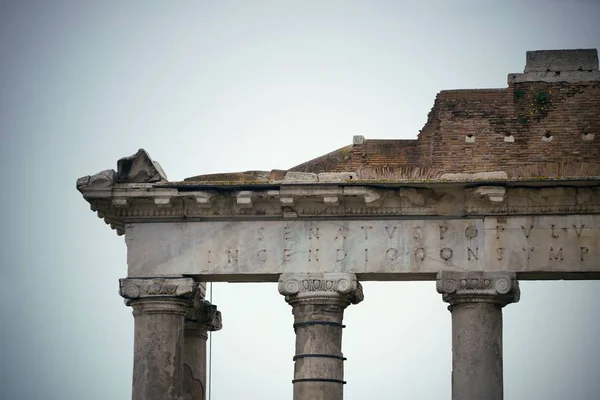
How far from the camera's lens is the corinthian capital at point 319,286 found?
2736 centimetres

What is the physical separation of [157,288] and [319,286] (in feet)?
9.83

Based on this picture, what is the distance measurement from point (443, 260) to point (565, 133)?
3305 millimetres

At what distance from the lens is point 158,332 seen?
27719 mm

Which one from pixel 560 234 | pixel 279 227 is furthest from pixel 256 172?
pixel 560 234

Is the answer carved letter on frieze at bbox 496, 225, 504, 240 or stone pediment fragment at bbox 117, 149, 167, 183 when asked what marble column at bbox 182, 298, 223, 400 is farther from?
carved letter on frieze at bbox 496, 225, 504, 240

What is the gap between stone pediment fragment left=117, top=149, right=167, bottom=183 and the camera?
91.4 feet

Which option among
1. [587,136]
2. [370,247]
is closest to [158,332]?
[370,247]

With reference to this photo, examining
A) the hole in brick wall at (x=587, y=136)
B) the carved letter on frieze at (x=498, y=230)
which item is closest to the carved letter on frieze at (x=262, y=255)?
the carved letter on frieze at (x=498, y=230)

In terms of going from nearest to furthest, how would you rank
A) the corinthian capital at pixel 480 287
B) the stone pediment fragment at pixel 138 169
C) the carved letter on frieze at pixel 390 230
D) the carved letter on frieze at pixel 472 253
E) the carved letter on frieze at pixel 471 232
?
the corinthian capital at pixel 480 287 < the carved letter on frieze at pixel 472 253 < the carved letter on frieze at pixel 471 232 < the carved letter on frieze at pixel 390 230 < the stone pediment fragment at pixel 138 169

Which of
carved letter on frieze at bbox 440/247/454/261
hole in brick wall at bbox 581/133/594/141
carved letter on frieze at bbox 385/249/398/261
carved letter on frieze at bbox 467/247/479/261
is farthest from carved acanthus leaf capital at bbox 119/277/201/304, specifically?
hole in brick wall at bbox 581/133/594/141

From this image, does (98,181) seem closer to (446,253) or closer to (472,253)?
(446,253)

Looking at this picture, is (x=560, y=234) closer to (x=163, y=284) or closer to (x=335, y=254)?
(x=335, y=254)

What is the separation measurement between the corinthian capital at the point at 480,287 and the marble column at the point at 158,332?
4740mm

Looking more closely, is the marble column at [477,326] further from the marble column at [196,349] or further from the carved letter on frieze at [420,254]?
the marble column at [196,349]
